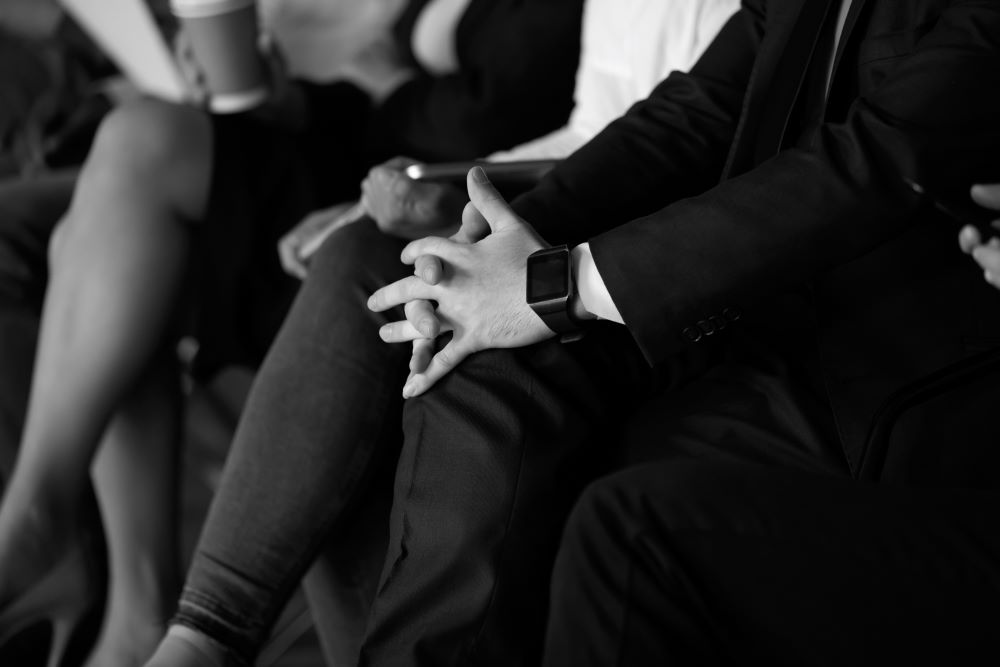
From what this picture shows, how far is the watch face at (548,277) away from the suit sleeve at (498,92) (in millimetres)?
729

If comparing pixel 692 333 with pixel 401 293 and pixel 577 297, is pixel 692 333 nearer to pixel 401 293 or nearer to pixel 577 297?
pixel 577 297

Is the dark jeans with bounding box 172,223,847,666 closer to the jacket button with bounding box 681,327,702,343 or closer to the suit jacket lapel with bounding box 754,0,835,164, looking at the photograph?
the jacket button with bounding box 681,327,702,343

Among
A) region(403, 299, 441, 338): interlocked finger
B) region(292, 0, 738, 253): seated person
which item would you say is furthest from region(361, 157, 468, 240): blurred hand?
region(403, 299, 441, 338): interlocked finger

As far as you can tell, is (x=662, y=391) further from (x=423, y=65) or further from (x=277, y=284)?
(x=423, y=65)

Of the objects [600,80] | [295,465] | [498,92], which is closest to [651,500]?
[295,465]

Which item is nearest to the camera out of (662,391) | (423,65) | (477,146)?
(662,391)

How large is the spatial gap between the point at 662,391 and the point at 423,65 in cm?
110

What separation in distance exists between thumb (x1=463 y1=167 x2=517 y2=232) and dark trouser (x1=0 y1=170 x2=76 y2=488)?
34.3 inches

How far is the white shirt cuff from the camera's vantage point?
0.76m

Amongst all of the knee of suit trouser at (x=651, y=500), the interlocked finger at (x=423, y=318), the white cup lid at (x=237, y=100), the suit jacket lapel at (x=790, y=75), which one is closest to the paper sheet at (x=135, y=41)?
the white cup lid at (x=237, y=100)

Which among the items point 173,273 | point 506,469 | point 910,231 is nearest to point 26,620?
point 173,273

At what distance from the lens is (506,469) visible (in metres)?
0.74

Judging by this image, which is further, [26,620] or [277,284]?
[277,284]

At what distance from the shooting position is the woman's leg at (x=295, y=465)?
0.89m
